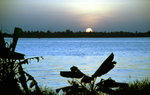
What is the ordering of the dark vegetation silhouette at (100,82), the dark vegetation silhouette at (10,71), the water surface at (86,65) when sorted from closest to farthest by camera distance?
the dark vegetation silhouette at (100,82) → the dark vegetation silhouette at (10,71) → the water surface at (86,65)

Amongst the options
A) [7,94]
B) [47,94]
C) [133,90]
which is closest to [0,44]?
[7,94]

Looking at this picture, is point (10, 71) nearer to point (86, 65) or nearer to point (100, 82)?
point (100, 82)

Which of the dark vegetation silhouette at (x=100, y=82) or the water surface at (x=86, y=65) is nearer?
the dark vegetation silhouette at (x=100, y=82)

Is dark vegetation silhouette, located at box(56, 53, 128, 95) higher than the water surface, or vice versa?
dark vegetation silhouette, located at box(56, 53, 128, 95)

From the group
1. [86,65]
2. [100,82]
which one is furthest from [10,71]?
[86,65]

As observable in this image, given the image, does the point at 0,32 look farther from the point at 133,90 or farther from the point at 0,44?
the point at 133,90

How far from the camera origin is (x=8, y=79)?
4.88 meters

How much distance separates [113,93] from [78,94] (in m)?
0.69

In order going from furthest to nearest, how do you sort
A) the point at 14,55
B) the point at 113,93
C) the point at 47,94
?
the point at 47,94, the point at 14,55, the point at 113,93

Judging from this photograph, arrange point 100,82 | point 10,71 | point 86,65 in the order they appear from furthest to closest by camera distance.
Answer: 1. point 86,65
2. point 10,71
3. point 100,82

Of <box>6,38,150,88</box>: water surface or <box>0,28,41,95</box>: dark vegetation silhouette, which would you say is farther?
<box>6,38,150,88</box>: water surface

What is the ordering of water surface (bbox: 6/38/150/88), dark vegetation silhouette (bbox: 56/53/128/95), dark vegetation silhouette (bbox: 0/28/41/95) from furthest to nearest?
water surface (bbox: 6/38/150/88) < dark vegetation silhouette (bbox: 0/28/41/95) < dark vegetation silhouette (bbox: 56/53/128/95)

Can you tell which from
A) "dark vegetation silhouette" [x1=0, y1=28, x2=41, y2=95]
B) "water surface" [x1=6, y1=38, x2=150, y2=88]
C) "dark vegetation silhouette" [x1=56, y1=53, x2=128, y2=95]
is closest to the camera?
"dark vegetation silhouette" [x1=56, y1=53, x2=128, y2=95]

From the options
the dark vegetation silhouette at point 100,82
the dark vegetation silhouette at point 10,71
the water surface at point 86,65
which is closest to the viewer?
the dark vegetation silhouette at point 100,82
